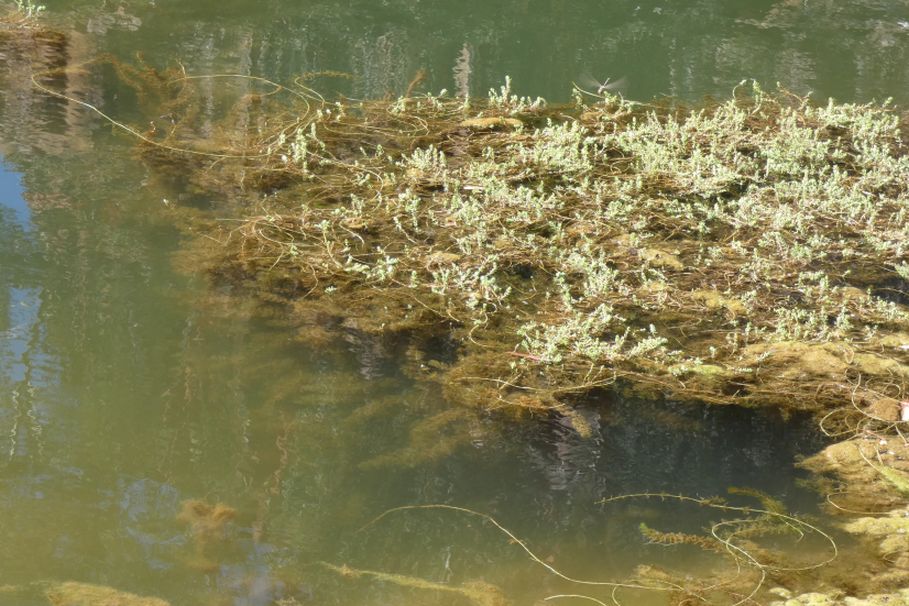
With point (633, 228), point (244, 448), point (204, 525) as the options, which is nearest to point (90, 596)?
point (204, 525)

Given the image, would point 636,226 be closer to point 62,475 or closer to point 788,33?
point 62,475

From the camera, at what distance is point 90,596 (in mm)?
3141

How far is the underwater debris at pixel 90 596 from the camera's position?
10.2ft

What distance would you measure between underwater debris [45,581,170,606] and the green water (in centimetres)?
3

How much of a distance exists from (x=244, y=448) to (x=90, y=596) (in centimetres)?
86

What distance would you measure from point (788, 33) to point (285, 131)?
538 cm

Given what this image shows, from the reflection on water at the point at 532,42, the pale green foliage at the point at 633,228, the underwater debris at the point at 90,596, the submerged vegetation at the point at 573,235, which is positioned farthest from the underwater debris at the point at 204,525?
the reflection on water at the point at 532,42

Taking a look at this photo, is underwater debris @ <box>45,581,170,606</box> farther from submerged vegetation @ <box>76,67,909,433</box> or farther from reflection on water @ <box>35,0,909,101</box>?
reflection on water @ <box>35,0,909,101</box>

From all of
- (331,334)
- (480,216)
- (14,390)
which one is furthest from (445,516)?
(480,216)

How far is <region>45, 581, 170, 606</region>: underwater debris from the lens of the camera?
10.2 ft

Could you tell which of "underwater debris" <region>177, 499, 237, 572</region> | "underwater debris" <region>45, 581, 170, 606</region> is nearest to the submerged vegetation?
"underwater debris" <region>177, 499, 237, 572</region>

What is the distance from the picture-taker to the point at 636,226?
570cm

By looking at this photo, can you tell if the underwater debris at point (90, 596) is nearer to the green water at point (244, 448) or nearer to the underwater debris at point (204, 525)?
the green water at point (244, 448)

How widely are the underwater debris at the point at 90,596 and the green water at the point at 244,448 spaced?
0.03 metres
